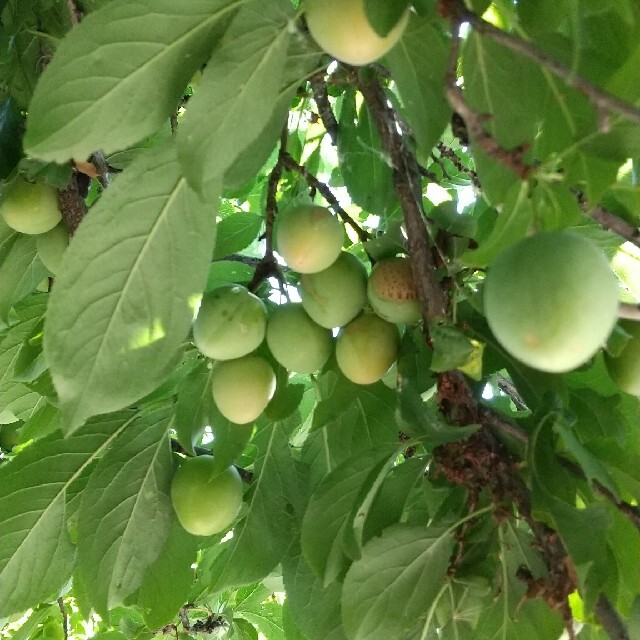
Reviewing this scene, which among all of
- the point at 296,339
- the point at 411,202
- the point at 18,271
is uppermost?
the point at 411,202

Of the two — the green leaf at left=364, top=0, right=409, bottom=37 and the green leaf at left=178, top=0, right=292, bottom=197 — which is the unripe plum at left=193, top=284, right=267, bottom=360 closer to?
the green leaf at left=178, top=0, right=292, bottom=197

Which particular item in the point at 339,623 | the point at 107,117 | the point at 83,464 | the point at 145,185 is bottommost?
the point at 339,623

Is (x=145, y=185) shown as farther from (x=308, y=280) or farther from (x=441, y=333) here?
(x=441, y=333)

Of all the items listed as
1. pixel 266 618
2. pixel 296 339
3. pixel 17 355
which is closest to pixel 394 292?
pixel 296 339

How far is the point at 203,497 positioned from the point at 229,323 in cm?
41

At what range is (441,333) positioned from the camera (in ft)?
3.43

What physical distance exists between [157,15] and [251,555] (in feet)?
3.78

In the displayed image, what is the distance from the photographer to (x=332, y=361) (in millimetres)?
1401

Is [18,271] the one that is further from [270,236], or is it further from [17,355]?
[270,236]

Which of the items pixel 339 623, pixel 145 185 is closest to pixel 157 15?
pixel 145 185

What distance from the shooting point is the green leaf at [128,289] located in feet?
3.76

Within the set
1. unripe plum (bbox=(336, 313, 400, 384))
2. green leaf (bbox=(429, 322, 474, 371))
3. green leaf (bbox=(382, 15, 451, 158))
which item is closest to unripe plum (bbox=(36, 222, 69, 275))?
A: unripe plum (bbox=(336, 313, 400, 384))

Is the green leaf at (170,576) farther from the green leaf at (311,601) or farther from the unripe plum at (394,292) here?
the unripe plum at (394,292)

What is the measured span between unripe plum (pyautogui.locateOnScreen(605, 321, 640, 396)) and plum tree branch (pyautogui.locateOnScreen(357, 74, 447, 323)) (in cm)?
32
